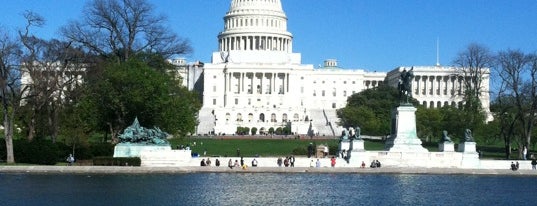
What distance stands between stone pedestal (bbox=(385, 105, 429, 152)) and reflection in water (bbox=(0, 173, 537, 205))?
827cm

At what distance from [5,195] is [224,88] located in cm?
12002

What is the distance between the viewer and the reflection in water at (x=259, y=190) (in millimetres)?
28922

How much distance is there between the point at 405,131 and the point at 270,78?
99.2m

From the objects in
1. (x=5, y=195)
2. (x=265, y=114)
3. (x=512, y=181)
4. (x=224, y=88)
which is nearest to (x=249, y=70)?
(x=224, y=88)

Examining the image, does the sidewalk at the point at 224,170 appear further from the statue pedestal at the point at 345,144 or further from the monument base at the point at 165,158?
the statue pedestal at the point at 345,144

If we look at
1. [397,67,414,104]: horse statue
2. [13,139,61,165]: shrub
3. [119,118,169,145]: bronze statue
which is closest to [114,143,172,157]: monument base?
[119,118,169,145]: bronze statue

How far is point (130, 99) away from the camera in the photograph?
5734 cm

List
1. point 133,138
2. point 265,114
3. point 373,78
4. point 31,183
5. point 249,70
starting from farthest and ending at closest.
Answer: point 373,78 → point 249,70 → point 265,114 → point 133,138 → point 31,183

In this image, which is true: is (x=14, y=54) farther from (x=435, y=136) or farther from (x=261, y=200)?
(x=435, y=136)

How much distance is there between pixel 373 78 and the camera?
165 meters

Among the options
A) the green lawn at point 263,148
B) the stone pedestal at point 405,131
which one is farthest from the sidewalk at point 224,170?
the green lawn at point 263,148

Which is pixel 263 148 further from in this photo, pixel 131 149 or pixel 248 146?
pixel 131 149

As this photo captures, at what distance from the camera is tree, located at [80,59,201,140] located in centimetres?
5709

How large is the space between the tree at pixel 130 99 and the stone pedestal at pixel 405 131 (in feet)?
48.4
